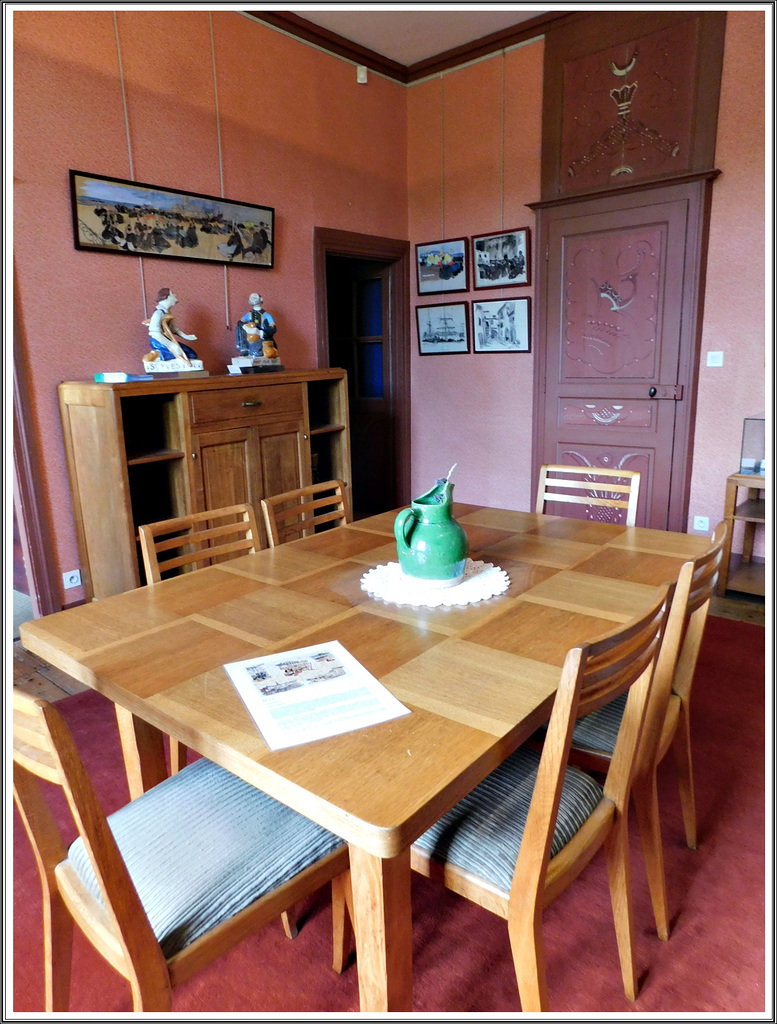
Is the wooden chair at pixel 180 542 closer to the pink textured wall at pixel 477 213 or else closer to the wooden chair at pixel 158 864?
the wooden chair at pixel 158 864

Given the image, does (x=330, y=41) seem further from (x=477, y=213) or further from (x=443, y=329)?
(x=443, y=329)

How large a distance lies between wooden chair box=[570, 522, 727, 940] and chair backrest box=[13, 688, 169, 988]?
882mm

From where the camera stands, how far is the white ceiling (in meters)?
3.88

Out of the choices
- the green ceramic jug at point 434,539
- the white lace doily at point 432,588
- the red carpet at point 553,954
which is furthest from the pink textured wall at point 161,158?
the red carpet at point 553,954

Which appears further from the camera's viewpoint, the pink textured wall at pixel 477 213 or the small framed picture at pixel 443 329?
the small framed picture at pixel 443 329

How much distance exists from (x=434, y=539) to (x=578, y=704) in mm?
645

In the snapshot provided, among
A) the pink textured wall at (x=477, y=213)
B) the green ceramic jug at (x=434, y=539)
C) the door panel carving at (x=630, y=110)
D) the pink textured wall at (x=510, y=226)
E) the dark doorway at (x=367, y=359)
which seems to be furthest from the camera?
the dark doorway at (x=367, y=359)

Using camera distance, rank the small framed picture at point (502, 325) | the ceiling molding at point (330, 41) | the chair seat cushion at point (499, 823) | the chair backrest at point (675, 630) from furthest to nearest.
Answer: the small framed picture at point (502, 325)
the ceiling molding at point (330, 41)
the chair backrest at point (675, 630)
the chair seat cushion at point (499, 823)

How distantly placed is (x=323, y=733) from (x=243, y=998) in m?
0.77

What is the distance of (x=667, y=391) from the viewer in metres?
Result: 3.91

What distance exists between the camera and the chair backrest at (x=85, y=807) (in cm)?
83

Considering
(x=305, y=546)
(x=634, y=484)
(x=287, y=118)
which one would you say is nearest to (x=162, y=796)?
(x=305, y=546)

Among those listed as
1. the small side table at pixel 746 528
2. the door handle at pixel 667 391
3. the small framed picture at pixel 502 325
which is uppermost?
the small framed picture at pixel 502 325

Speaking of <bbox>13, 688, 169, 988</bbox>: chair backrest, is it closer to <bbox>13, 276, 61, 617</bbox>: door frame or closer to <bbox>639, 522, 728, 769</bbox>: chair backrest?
<bbox>639, 522, 728, 769</bbox>: chair backrest
